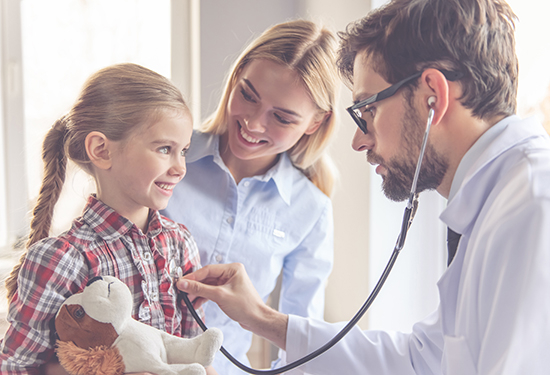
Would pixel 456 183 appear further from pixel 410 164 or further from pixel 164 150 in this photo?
pixel 164 150

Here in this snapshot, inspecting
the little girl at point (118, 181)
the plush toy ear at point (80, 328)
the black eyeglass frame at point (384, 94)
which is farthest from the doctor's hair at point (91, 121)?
the black eyeglass frame at point (384, 94)

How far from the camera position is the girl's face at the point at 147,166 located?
740mm

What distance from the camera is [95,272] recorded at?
70 centimetres

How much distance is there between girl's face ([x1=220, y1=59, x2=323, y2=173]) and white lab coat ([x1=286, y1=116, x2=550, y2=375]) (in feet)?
1.20

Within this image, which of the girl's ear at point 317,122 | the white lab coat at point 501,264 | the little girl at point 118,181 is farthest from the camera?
the girl's ear at point 317,122

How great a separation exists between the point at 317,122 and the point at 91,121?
1.70 feet

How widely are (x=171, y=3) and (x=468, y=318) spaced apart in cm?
71

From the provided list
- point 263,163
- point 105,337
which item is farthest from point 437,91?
point 105,337

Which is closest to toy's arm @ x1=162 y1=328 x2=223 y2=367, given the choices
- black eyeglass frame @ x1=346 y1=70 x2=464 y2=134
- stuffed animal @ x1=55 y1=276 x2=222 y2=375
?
stuffed animal @ x1=55 y1=276 x2=222 y2=375

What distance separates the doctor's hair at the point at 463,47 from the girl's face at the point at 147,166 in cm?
39

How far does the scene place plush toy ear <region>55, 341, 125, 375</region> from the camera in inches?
25.7

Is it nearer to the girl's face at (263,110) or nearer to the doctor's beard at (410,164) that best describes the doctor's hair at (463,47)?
the doctor's beard at (410,164)

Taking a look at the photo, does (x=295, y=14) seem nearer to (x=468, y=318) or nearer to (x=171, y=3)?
(x=171, y=3)

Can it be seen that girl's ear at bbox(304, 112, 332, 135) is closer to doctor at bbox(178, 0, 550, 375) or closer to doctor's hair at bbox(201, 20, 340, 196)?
doctor's hair at bbox(201, 20, 340, 196)
